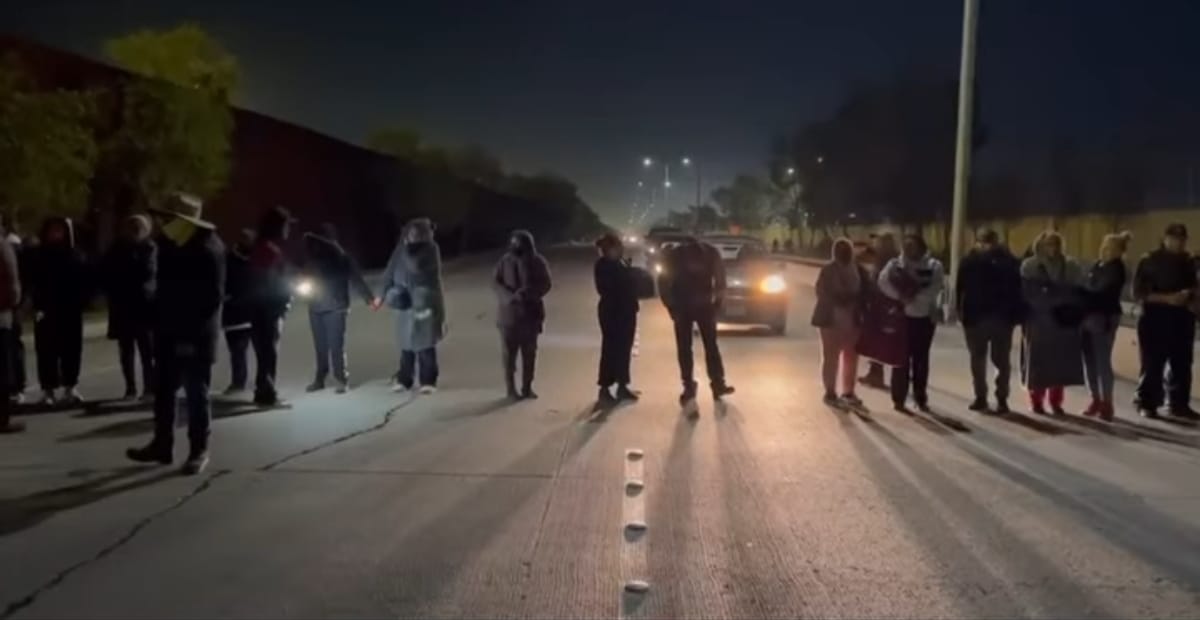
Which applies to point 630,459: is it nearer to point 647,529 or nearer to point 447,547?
point 647,529

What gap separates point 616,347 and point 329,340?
305 cm

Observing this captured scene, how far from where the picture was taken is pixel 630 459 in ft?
35.4

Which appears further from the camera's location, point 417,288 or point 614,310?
point 417,288

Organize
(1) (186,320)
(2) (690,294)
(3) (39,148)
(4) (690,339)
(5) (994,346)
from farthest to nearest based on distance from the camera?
(3) (39,148) → (4) (690,339) → (2) (690,294) → (5) (994,346) → (1) (186,320)

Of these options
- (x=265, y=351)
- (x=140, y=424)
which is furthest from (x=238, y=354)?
(x=140, y=424)

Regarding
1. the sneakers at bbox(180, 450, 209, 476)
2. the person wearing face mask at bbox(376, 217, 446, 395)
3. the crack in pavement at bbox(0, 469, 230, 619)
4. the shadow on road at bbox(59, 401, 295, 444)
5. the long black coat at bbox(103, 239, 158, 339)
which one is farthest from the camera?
the person wearing face mask at bbox(376, 217, 446, 395)

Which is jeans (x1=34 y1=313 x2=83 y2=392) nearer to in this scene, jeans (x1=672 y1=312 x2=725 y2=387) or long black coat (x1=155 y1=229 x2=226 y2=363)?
long black coat (x1=155 y1=229 x2=226 y2=363)

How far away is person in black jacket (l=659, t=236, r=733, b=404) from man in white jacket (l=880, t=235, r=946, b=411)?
1.71 metres

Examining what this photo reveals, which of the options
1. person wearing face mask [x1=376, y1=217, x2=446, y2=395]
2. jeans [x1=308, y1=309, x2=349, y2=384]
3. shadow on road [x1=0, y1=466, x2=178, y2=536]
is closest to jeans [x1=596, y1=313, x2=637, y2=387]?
person wearing face mask [x1=376, y1=217, x2=446, y2=395]

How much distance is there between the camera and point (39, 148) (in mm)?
24188

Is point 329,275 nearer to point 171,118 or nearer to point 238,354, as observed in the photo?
point 238,354

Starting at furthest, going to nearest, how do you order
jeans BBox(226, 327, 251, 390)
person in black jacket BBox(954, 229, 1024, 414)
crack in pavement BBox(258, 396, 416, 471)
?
jeans BBox(226, 327, 251, 390) < person in black jacket BBox(954, 229, 1024, 414) < crack in pavement BBox(258, 396, 416, 471)

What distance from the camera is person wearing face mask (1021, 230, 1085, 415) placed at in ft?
→ 43.0

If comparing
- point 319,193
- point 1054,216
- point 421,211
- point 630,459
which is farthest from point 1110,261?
point 421,211
